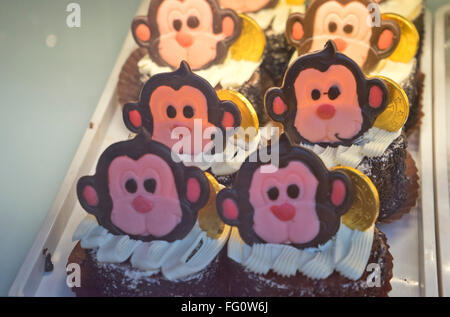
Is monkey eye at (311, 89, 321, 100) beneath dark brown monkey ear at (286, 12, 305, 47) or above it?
beneath

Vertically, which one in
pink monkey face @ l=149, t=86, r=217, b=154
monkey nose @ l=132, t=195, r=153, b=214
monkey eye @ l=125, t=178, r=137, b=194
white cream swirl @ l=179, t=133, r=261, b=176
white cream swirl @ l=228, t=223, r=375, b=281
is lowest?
white cream swirl @ l=228, t=223, r=375, b=281

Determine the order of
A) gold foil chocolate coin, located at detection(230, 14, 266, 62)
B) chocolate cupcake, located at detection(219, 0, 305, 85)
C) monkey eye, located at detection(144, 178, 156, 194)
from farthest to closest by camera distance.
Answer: chocolate cupcake, located at detection(219, 0, 305, 85) → gold foil chocolate coin, located at detection(230, 14, 266, 62) → monkey eye, located at detection(144, 178, 156, 194)

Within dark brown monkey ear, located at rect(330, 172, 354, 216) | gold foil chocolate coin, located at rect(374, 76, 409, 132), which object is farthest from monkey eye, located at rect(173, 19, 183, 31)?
dark brown monkey ear, located at rect(330, 172, 354, 216)

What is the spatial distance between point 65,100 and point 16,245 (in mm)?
757

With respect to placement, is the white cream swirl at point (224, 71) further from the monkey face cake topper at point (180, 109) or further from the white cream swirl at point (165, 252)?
the white cream swirl at point (165, 252)

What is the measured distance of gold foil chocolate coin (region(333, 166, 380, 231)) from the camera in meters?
2.01

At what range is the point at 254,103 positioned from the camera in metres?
3.10

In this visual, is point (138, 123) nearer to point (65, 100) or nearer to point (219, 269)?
point (65, 100)

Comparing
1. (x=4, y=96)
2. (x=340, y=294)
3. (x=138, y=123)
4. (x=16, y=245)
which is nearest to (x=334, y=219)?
(x=340, y=294)

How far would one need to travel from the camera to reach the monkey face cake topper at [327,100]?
2.33 m

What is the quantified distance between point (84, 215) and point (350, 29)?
1425mm

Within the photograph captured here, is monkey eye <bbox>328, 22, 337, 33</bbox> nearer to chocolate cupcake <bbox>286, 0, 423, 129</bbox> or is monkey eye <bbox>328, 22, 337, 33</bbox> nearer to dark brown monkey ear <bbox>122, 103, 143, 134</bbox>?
chocolate cupcake <bbox>286, 0, 423, 129</bbox>

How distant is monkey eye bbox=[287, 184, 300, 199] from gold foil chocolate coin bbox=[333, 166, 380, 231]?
0.14m

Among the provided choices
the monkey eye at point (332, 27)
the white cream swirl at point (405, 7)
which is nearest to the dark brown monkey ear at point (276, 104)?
the monkey eye at point (332, 27)
